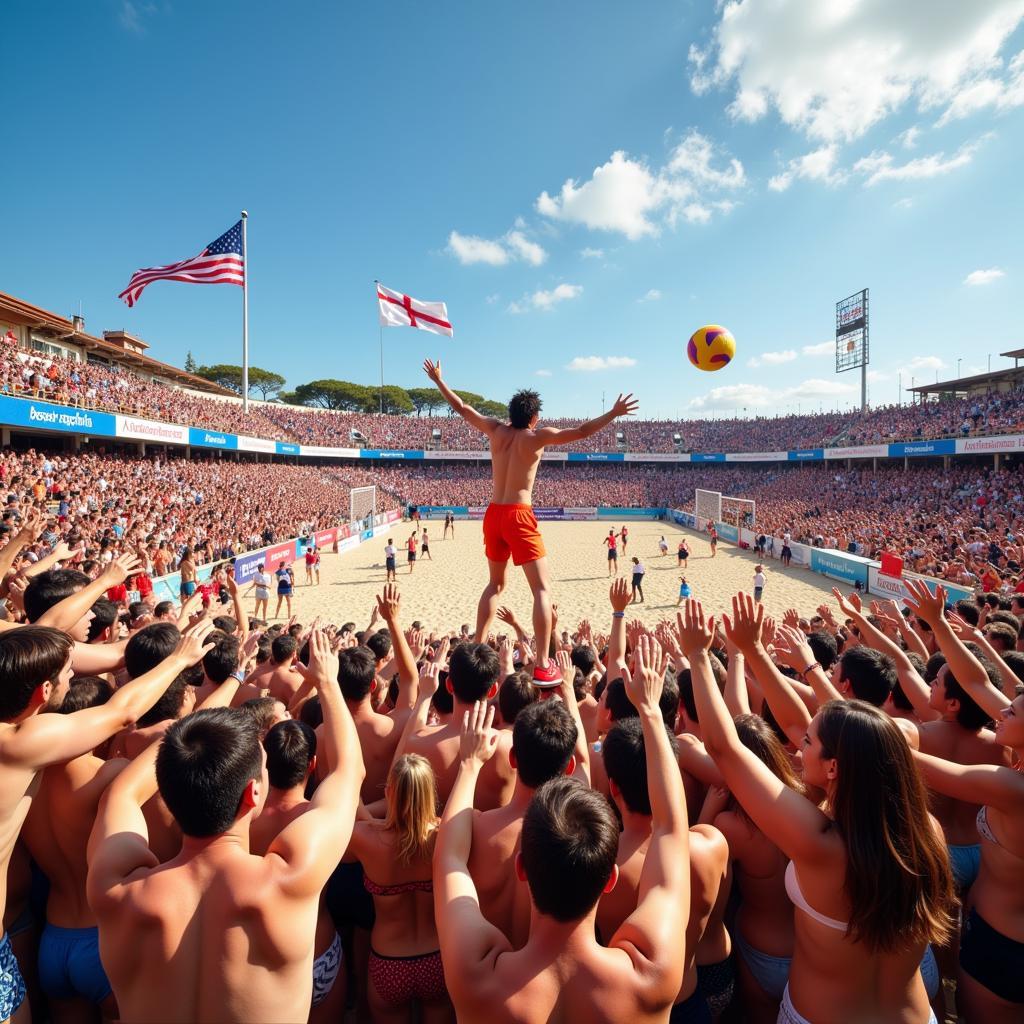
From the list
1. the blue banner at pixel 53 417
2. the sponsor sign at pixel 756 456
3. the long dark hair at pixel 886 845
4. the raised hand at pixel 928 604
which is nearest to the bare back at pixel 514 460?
the raised hand at pixel 928 604

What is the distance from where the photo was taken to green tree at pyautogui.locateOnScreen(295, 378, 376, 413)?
252 feet

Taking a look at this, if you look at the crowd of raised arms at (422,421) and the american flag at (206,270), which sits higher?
the american flag at (206,270)

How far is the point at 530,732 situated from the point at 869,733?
1.11 m

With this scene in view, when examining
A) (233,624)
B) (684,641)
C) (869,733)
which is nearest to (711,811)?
(684,641)

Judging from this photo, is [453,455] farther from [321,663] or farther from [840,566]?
[321,663]

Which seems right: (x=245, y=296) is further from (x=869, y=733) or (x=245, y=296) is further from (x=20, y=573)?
(x=869, y=733)

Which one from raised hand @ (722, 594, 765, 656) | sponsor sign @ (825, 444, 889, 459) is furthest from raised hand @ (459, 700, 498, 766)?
sponsor sign @ (825, 444, 889, 459)

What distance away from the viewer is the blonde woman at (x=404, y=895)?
208 cm

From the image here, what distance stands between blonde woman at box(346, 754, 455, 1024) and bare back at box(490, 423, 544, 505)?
9.69 feet

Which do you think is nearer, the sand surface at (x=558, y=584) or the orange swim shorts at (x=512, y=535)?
the orange swim shorts at (x=512, y=535)

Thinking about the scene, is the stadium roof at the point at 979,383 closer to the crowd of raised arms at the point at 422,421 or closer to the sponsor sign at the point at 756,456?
the crowd of raised arms at the point at 422,421

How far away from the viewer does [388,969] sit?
7.16 ft

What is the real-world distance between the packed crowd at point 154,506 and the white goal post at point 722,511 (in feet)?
74.3

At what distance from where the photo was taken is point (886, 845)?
153cm
